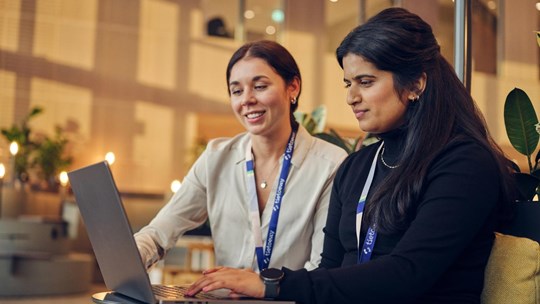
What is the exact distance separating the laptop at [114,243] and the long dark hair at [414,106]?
386 mm

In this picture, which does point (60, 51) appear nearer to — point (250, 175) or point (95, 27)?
point (95, 27)

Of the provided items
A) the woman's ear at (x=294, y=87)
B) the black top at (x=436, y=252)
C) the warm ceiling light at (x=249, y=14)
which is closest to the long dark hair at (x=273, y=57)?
the woman's ear at (x=294, y=87)

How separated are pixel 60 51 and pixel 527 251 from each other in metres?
10.8

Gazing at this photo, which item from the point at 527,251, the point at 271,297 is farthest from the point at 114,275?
the point at 527,251

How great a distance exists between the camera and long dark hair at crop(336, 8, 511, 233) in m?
1.60

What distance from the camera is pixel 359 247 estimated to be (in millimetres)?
1700

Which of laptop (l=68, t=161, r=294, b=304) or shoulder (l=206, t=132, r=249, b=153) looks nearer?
laptop (l=68, t=161, r=294, b=304)

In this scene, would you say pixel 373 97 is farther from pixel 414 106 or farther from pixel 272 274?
pixel 272 274

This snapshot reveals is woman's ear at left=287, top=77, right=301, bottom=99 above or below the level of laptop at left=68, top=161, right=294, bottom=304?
above

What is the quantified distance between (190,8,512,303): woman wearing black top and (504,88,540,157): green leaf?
1.47ft

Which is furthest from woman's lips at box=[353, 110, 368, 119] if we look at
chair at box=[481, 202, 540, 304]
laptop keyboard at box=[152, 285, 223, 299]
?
laptop keyboard at box=[152, 285, 223, 299]

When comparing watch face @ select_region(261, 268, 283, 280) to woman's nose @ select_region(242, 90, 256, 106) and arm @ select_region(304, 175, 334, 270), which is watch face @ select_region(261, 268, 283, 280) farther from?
woman's nose @ select_region(242, 90, 256, 106)

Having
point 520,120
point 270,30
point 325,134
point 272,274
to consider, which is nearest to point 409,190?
point 272,274

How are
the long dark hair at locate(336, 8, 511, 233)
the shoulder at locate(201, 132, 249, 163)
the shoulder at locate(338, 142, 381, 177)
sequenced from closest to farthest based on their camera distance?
the long dark hair at locate(336, 8, 511, 233), the shoulder at locate(338, 142, 381, 177), the shoulder at locate(201, 132, 249, 163)
